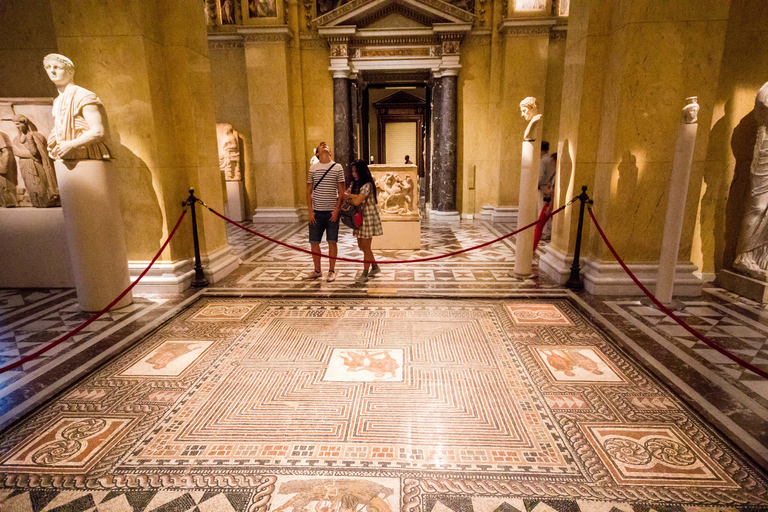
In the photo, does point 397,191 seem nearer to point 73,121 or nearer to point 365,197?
point 365,197

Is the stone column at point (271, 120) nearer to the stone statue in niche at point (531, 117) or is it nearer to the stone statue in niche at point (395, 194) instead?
the stone statue in niche at point (395, 194)

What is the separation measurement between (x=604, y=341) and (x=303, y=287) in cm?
342

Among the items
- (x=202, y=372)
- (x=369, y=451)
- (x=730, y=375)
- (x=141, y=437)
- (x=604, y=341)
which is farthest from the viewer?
(x=604, y=341)

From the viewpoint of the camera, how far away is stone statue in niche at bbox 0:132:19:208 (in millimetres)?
5109

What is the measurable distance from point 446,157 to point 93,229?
8186mm

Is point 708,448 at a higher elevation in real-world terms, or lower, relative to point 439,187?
lower

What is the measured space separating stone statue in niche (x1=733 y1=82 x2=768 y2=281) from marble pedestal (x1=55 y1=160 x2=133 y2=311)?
6.95 meters

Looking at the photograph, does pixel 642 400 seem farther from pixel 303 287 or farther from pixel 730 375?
pixel 303 287

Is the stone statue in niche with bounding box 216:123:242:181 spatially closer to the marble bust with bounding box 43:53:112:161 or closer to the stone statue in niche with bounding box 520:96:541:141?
the marble bust with bounding box 43:53:112:161

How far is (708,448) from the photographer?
92.4 inches

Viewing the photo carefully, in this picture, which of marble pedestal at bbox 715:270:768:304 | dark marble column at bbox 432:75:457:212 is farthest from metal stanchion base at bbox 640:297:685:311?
dark marble column at bbox 432:75:457:212

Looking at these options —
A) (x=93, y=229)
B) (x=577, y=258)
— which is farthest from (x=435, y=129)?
(x=93, y=229)

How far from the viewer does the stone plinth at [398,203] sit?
7207mm

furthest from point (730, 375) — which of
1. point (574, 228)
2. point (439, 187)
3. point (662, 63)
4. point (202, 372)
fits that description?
point (439, 187)
